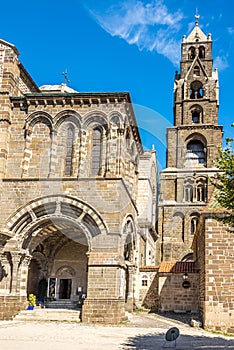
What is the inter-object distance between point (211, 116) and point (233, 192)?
3420 cm

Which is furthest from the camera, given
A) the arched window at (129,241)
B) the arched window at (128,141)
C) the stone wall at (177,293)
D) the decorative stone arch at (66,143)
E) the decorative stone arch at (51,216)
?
the stone wall at (177,293)

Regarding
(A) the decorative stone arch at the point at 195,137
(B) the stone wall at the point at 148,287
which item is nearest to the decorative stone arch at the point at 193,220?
(A) the decorative stone arch at the point at 195,137

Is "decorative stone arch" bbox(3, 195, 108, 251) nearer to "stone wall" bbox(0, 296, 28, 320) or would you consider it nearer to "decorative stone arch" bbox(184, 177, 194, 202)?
"stone wall" bbox(0, 296, 28, 320)

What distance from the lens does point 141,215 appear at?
32.6m

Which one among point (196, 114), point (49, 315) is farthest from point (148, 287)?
point (196, 114)

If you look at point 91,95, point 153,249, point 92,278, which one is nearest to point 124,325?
point 92,278

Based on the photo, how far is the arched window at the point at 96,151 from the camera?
822 inches

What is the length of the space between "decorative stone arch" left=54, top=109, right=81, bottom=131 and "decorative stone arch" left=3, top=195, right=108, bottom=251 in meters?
3.64

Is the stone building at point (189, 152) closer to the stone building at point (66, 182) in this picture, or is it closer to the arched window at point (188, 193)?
the arched window at point (188, 193)

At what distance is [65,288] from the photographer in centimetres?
2600

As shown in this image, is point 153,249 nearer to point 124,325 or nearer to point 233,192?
point 124,325

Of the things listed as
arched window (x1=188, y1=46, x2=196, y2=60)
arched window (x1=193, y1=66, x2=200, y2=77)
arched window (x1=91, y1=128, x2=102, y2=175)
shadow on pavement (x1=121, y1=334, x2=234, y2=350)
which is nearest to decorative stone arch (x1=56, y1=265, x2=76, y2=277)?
arched window (x1=91, y1=128, x2=102, y2=175)

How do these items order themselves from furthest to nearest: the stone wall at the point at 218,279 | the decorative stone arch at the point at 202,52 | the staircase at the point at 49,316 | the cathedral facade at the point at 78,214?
the decorative stone arch at the point at 202,52 → the staircase at the point at 49,316 → the cathedral facade at the point at 78,214 → the stone wall at the point at 218,279

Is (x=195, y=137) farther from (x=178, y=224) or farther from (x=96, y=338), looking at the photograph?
(x=96, y=338)
